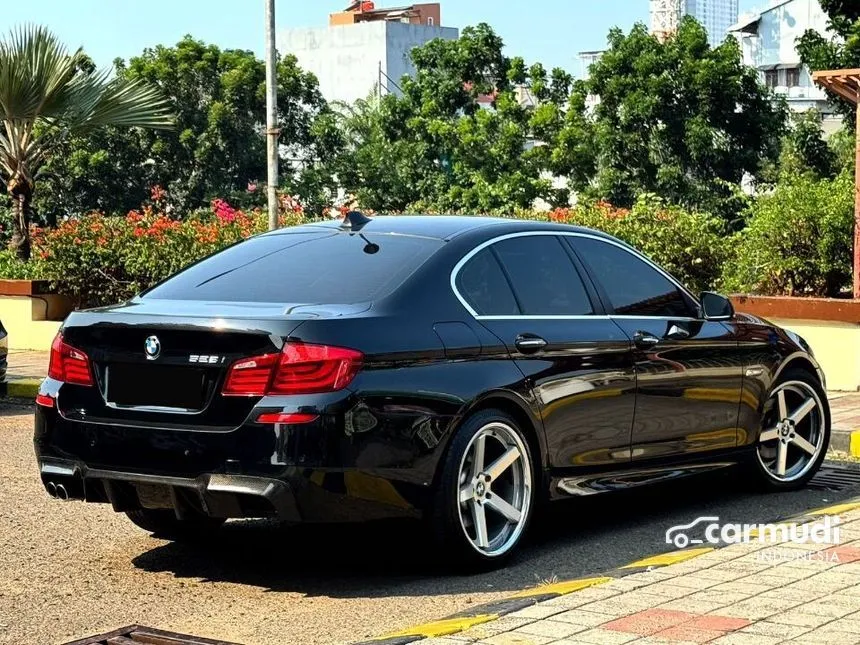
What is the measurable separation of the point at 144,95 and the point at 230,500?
17167mm

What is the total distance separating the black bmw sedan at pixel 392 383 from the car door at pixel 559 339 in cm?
1

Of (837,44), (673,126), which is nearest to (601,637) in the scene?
(837,44)

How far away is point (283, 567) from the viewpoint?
6754 millimetres

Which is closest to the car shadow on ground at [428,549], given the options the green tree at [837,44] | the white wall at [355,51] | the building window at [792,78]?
the green tree at [837,44]

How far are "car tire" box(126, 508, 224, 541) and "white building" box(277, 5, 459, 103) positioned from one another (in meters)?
60.2

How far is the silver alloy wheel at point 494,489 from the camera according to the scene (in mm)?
6492

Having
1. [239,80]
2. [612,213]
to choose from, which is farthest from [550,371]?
[239,80]

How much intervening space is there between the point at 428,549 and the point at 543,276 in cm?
157

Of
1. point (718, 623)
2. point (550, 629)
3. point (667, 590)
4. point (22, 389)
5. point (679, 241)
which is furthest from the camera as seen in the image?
point (679, 241)

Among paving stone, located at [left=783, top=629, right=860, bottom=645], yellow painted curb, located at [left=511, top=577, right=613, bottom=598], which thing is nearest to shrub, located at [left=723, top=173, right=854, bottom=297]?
yellow painted curb, located at [left=511, top=577, right=613, bottom=598]

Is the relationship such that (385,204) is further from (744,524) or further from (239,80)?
(744,524)

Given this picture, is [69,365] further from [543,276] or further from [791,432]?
[791,432]

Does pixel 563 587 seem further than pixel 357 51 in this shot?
No

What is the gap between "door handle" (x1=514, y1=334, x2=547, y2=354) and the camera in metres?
6.80
